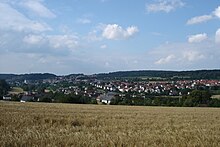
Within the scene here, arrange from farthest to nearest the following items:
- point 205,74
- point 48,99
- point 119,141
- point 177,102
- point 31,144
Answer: point 205,74 → point 48,99 → point 177,102 → point 119,141 → point 31,144

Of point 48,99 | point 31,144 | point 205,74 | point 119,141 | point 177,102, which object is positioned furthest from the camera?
point 205,74

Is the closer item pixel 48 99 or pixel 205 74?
pixel 48 99

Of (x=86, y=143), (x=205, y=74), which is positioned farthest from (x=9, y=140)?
(x=205, y=74)

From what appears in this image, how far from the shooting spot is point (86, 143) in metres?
10.4

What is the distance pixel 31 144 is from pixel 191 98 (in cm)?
7986

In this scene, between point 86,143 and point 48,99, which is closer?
point 86,143

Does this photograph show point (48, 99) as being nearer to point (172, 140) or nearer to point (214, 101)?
point (214, 101)

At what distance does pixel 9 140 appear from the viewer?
10492 millimetres

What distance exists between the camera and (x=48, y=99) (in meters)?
89.8

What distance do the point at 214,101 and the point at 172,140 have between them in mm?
76073

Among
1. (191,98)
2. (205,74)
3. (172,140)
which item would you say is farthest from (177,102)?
(205,74)

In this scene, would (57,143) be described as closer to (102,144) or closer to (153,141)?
(102,144)

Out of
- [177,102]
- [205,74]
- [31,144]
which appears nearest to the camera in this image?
[31,144]

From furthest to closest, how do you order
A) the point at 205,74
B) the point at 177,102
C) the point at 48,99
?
the point at 205,74 < the point at 48,99 < the point at 177,102
